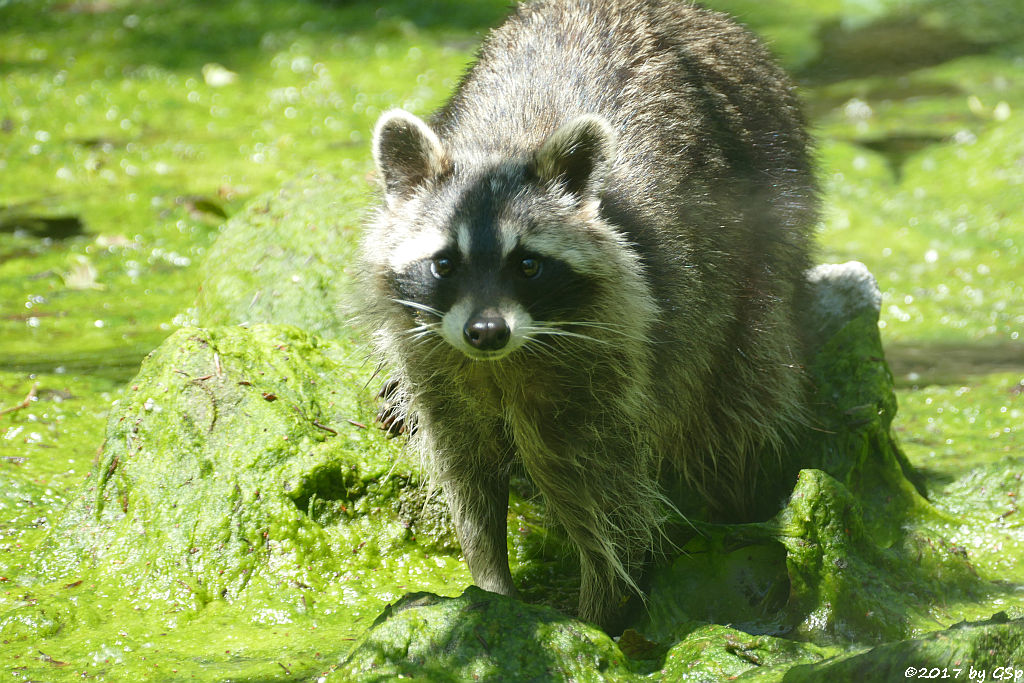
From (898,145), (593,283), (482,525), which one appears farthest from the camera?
(898,145)

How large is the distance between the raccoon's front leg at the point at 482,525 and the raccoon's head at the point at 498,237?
0.55 metres

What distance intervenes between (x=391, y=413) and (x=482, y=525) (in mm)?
633

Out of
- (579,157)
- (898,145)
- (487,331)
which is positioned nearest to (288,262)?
(579,157)

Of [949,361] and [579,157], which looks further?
[949,361]

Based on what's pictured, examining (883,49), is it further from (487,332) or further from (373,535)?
(487,332)

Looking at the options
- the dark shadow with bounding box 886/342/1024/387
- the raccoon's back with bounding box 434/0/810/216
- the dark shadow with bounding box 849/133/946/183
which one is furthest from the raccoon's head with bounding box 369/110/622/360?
the dark shadow with bounding box 849/133/946/183

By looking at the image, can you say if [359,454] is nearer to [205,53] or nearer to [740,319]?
[740,319]

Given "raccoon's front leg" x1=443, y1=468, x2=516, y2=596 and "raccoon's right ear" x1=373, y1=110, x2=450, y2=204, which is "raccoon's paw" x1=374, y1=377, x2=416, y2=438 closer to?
"raccoon's front leg" x1=443, y1=468, x2=516, y2=596

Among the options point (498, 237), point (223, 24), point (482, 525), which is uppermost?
point (498, 237)

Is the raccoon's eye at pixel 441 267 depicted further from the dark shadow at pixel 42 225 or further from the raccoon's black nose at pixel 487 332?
the dark shadow at pixel 42 225

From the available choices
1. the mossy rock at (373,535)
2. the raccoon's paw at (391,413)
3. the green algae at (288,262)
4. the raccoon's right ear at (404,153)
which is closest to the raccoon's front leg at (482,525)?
the mossy rock at (373,535)

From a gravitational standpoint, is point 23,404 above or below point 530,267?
below

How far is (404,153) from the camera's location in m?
3.35

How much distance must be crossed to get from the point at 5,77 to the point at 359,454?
19.5 ft
